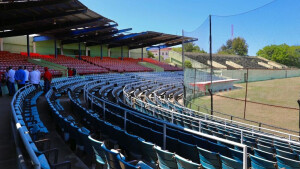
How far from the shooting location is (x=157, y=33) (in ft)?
102

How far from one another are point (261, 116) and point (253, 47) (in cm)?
354

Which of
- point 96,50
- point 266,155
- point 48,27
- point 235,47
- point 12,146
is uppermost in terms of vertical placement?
point 48,27

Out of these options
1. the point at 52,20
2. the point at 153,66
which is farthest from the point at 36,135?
the point at 153,66

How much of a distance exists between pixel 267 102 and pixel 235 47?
5352mm

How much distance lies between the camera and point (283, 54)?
1125 centimetres

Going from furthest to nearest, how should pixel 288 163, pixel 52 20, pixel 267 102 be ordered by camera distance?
pixel 52 20
pixel 267 102
pixel 288 163

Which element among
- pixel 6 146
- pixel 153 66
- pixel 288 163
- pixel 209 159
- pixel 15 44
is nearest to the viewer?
pixel 209 159

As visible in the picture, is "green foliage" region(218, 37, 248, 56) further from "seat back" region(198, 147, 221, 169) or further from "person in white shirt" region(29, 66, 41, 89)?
"seat back" region(198, 147, 221, 169)

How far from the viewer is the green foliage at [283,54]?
10.1 metres

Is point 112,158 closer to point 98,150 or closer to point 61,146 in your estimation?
point 98,150

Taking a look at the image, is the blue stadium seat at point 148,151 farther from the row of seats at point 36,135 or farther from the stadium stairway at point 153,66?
the stadium stairway at point 153,66

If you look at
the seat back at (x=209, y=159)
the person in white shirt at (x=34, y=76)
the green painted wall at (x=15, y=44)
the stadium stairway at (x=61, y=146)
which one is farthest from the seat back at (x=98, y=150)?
the green painted wall at (x=15, y=44)

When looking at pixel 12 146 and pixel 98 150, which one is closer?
pixel 98 150

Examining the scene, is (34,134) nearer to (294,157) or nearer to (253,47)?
(294,157)
